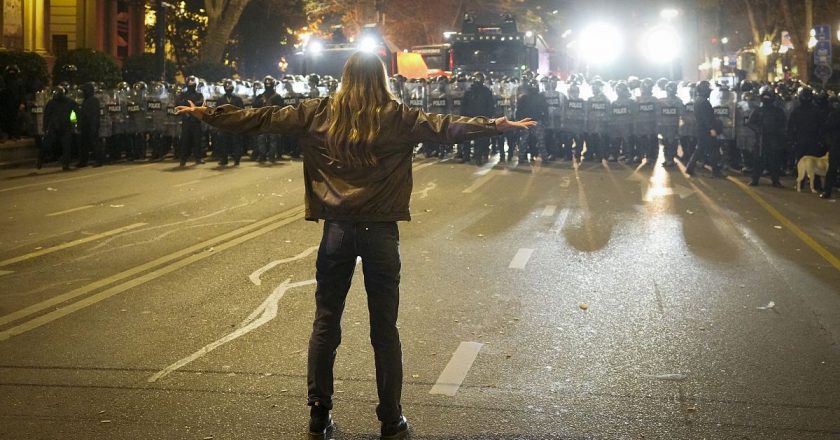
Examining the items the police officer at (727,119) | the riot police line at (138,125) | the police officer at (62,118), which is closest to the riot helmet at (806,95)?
the police officer at (727,119)

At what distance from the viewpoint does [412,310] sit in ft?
30.0

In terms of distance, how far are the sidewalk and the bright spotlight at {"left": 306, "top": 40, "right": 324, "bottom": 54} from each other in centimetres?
1649

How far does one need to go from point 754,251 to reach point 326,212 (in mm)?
8286

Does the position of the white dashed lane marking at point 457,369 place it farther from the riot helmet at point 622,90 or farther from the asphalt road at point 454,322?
the riot helmet at point 622,90

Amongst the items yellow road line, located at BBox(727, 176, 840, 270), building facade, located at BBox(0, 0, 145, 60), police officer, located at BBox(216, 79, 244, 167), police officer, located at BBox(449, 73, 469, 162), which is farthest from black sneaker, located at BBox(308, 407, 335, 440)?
building facade, located at BBox(0, 0, 145, 60)

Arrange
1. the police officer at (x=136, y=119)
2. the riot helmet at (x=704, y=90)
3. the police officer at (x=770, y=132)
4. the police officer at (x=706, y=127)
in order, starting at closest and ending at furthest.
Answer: the police officer at (x=770, y=132)
the riot helmet at (x=704, y=90)
the police officer at (x=706, y=127)
the police officer at (x=136, y=119)

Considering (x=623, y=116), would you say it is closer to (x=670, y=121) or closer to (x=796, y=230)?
(x=670, y=121)

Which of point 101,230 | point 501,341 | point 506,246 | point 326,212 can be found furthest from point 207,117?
point 101,230

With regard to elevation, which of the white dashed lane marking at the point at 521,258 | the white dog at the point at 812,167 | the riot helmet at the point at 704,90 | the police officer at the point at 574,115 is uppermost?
the riot helmet at the point at 704,90

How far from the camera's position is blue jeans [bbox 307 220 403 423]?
5586mm

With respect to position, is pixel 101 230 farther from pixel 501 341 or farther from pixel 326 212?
pixel 326 212

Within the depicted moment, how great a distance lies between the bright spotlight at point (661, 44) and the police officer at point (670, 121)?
17.9 m

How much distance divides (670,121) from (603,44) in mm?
18555

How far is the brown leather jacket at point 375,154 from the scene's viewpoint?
560 centimetres
